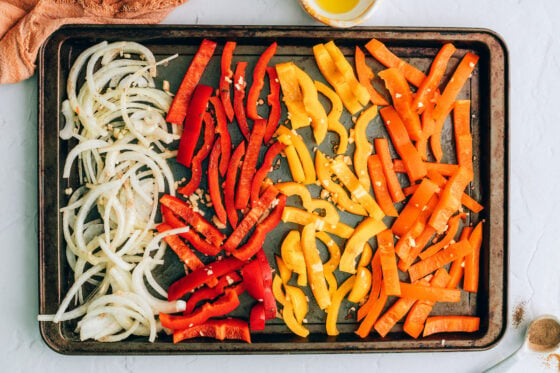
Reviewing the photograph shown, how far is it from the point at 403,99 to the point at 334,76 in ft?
1.27

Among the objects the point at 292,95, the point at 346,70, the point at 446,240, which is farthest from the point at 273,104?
the point at 446,240

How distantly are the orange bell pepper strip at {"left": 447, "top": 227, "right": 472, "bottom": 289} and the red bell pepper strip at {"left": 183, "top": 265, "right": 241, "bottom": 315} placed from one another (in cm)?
116

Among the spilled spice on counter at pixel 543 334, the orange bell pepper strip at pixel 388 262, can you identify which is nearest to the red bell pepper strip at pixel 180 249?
the orange bell pepper strip at pixel 388 262

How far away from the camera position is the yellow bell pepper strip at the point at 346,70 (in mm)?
2625

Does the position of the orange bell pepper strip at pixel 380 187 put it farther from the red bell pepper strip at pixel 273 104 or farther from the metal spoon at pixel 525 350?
the metal spoon at pixel 525 350

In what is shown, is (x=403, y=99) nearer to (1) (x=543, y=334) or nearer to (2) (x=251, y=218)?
(2) (x=251, y=218)

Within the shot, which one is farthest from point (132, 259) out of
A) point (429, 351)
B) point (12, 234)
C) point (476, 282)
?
point (476, 282)

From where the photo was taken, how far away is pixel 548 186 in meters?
2.89

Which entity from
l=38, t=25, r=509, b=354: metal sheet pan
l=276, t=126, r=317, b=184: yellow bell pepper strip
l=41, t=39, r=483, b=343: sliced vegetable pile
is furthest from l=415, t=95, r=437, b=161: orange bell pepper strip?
l=276, t=126, r=317, b=184: yellow bell pepper strip

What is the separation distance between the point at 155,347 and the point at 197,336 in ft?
0.71

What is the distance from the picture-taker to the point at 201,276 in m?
2.60

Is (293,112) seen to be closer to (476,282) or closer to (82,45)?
(82,45)

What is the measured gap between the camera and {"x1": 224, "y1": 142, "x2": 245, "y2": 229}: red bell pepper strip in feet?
8.65

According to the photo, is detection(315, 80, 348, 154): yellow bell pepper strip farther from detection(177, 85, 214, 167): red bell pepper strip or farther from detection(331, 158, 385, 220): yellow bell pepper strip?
detection(177, 85, 214, 167): red bell pepper strip
